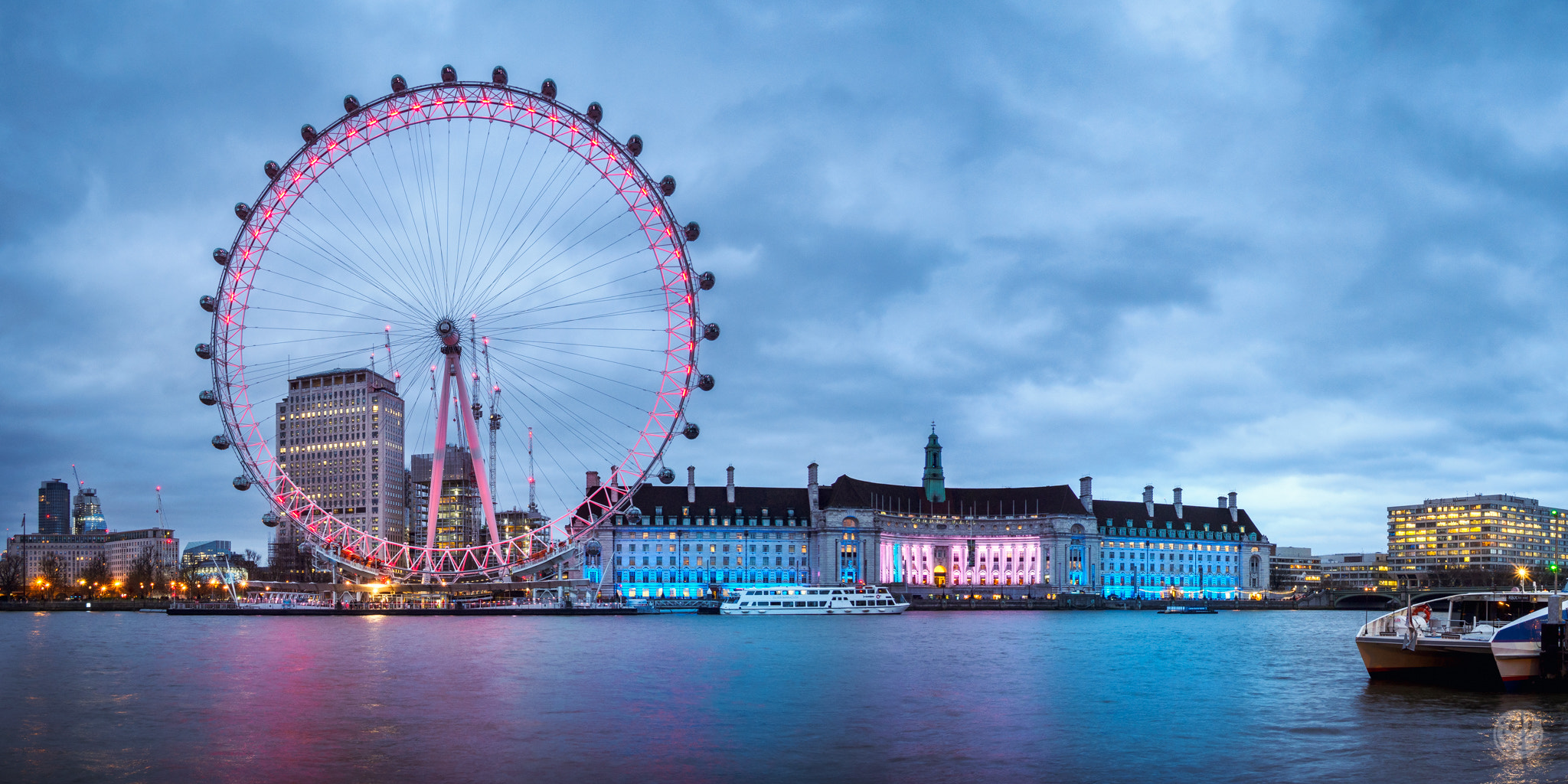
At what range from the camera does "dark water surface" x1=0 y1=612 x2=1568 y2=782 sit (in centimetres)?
3306

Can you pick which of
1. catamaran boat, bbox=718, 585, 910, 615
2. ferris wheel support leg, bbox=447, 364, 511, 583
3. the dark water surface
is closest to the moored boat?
catamaran boat, bbox=718, 585, 910, 615

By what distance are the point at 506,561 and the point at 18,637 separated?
36.5 metres

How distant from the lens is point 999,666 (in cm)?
6550

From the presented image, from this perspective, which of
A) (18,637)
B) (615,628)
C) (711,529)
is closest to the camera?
(18,637)

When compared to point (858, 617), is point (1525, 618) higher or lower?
higher

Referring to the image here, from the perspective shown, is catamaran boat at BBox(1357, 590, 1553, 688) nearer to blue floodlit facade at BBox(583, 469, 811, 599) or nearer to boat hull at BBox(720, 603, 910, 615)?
boat hull at BBox(720, 603, 910, 615)

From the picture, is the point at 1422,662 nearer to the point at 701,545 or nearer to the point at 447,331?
the point at 447,331

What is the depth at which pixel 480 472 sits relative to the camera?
314 feet

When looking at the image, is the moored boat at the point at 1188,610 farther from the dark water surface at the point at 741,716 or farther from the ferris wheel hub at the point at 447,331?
the ferris wheel hub at the point at 447,331

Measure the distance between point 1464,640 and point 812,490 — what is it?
143745 millimetres

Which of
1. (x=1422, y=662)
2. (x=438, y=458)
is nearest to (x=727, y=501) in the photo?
(x=438, y=458)

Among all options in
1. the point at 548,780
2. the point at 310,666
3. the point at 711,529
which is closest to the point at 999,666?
the point at 310,666

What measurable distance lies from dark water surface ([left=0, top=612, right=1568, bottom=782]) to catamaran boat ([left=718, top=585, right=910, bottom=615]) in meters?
65.1

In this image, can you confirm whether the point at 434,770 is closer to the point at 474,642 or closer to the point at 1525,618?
the point at 1525,618
